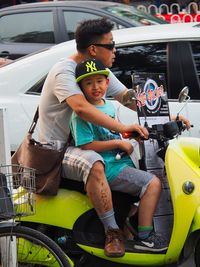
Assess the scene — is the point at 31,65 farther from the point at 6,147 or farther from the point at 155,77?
the point at 6,147

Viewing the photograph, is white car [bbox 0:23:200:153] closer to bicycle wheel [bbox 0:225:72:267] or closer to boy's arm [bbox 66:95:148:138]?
boy's arm [bbox 66:95:148:138]

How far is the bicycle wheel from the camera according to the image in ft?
11.4

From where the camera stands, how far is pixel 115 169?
3.96 m

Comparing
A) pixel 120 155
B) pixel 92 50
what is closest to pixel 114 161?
pixel 120 155

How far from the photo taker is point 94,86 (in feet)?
12.7

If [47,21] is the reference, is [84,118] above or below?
below

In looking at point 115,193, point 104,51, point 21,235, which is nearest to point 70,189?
point 115,193

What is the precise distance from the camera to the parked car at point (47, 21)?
9.11 m

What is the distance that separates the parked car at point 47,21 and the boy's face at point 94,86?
5116mm

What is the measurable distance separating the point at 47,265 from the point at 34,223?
1.30 ft

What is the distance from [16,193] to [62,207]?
18.0 inches

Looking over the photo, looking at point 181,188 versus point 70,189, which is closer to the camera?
point 181,188

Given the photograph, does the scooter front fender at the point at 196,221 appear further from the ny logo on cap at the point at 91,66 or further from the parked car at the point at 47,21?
the parked car at the point at 47,21

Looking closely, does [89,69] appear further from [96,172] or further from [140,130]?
[96,172]
